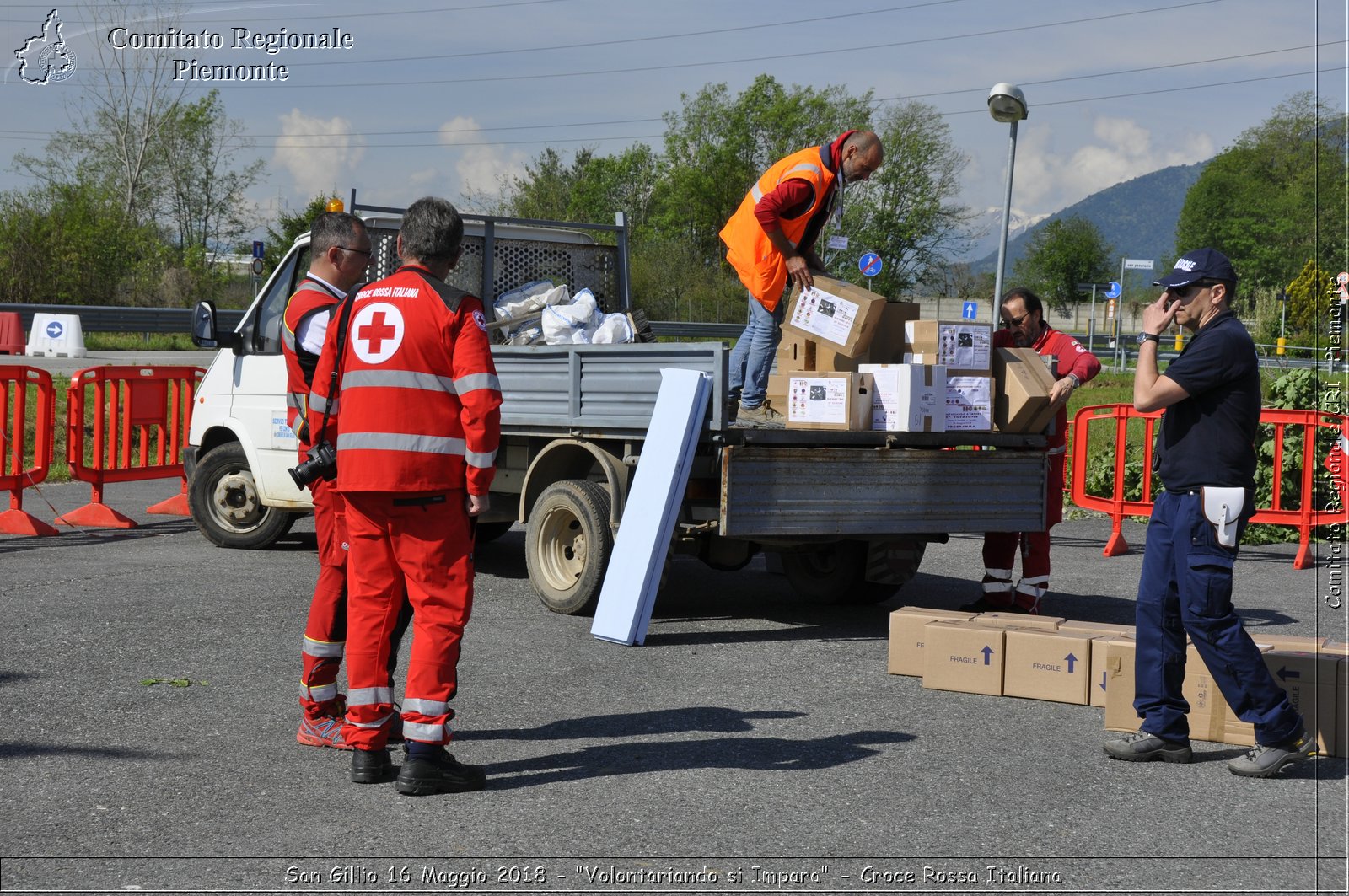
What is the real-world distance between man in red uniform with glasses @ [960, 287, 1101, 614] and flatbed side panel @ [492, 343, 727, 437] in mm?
1990

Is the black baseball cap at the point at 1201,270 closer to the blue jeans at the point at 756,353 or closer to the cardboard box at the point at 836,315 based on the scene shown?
the cardboard box at the point at 836,315

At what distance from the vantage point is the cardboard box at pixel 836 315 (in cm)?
737

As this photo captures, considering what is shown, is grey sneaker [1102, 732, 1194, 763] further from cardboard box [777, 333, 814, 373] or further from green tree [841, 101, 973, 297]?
green tree [841, 101, 973, 297]

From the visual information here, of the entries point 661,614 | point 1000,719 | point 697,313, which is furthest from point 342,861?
point 697,313

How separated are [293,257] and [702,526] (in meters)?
4.12

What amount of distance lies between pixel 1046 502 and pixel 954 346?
3.70ft

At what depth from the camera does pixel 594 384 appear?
7.91 metres

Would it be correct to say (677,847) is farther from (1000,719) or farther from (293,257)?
(293,257)

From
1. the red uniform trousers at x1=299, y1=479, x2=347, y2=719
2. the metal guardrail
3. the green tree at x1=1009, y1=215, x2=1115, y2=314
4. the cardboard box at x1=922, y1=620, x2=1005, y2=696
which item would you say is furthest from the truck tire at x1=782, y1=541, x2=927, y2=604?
the green tree at x1=1009, y1=215, x2=1115, y2=314

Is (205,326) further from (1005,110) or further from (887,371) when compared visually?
(1005,110)

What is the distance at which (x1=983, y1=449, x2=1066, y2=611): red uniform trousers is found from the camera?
8.09 m

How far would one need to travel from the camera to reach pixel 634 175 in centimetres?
6044

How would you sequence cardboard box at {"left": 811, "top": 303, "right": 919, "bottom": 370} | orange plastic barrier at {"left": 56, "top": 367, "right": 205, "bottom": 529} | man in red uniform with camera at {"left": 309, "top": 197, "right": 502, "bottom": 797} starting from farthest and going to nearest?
orange plastic barrier at {"left": 56, "top": 367, "right": 205, "bottom": 529}
cardboard box at {"left": 811, "top": 303, "right": 919, "bottom": 370}
man in red uniform with camera at {"left": 309, "top": 197, "right": 502, "bottom": 797}

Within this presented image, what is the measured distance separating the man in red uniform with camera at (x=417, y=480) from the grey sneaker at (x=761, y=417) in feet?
9.22
